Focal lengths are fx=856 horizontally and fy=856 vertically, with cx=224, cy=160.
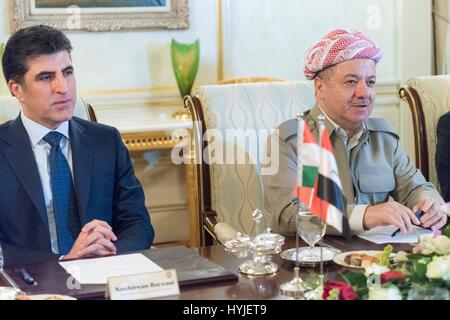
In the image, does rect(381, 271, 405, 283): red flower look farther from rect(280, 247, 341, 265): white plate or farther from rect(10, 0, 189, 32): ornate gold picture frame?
rect(10, 0, 189, 32): ornate gold picture frame

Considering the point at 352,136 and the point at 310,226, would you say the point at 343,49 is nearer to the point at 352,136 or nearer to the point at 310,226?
the point at 352,136

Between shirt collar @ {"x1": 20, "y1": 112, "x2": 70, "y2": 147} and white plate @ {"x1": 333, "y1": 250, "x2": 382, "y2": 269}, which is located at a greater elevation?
shirt collar @ {"x1": 20, "y1": 112, "x2": 70, "y2": 147}

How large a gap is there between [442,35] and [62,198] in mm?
3420

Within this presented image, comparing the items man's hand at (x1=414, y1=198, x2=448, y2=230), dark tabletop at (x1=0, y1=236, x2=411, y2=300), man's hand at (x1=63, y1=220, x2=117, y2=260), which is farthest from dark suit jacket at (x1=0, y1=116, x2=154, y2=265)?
man's hand at (x1=414, y1=198, x2=448, y2=230)

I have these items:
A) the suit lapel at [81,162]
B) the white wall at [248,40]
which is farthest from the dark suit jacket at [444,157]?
the white wall at [248,40]

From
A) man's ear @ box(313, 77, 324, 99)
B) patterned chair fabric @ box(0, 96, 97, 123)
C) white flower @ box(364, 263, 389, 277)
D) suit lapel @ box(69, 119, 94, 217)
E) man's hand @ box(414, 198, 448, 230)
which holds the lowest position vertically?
man's hand @ box(414, 198, 448, 230)

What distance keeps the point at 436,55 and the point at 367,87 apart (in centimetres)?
282

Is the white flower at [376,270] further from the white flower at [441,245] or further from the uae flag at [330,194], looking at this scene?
the white flower at [441,245]

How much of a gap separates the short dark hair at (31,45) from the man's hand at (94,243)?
0.62 metres

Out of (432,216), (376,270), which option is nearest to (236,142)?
(432,216)

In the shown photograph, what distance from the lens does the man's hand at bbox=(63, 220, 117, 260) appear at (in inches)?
90.5

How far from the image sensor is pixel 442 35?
5359 millimetres

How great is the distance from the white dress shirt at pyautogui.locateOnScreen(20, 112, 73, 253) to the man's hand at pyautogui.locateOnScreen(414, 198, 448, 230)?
3.55 feet

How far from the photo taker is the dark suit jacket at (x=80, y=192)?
8.44ft
